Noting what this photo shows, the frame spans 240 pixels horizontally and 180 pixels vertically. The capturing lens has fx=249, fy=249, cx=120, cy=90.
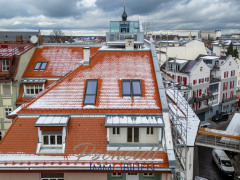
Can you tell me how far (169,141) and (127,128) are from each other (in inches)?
116

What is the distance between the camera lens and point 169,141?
16359 millimetres

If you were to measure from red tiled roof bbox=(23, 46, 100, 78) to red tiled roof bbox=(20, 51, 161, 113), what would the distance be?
42.5ft

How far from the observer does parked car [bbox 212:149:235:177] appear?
31.5m

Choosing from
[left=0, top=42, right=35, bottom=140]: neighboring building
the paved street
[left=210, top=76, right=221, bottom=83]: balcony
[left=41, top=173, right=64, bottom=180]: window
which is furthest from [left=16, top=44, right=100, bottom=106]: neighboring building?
[left=210, top=76, right=221, bottom=83]: balcony

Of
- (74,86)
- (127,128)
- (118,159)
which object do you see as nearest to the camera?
(118,159)

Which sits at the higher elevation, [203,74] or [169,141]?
[203,74]

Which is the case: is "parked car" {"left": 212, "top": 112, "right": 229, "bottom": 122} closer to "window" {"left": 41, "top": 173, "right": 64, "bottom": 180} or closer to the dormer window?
the dormer window

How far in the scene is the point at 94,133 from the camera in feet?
55.4

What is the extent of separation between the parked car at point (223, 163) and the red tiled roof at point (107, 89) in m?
19.3

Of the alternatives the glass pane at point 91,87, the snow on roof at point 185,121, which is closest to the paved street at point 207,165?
the snow on roof at point 185,121

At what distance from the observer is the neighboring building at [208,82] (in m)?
48.1

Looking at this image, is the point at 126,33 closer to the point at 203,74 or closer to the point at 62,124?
the point at 203,74

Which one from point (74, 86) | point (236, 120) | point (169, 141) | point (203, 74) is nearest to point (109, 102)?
point (74, 86)

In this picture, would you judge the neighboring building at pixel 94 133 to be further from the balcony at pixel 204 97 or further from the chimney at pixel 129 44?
the balcony at pixel 204 97
